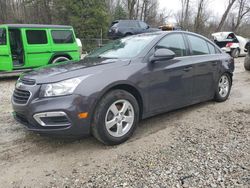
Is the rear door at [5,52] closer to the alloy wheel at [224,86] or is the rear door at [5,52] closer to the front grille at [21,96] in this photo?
the front grille at [21,96]

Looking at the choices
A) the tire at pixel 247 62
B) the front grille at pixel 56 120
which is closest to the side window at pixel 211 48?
the front grille at pixel 56 120

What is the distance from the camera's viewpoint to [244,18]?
3803 cm

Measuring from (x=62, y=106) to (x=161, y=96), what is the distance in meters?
1.57

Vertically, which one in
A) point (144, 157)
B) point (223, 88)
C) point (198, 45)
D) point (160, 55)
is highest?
point (198, 45)

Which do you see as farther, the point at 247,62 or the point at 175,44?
the point at 247,62

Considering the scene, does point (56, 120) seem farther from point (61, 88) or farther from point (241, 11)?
point (241, 11)

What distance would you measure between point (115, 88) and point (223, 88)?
304cm

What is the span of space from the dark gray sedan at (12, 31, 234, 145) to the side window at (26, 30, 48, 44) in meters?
4.94

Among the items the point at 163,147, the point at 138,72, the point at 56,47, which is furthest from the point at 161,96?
the point at 56,47

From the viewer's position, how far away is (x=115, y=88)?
336cm

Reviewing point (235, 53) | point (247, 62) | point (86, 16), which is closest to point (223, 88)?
point (247, 62)

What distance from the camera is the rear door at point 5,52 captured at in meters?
8.09

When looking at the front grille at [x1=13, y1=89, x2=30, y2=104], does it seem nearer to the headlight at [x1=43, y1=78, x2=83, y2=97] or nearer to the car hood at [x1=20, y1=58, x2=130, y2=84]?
the car hood at [x1=20, y1=58, x2=130, y2=84]

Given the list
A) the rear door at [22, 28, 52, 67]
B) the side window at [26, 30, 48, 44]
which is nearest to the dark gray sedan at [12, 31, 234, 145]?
the rear door at [22, 28, 52, 67]
